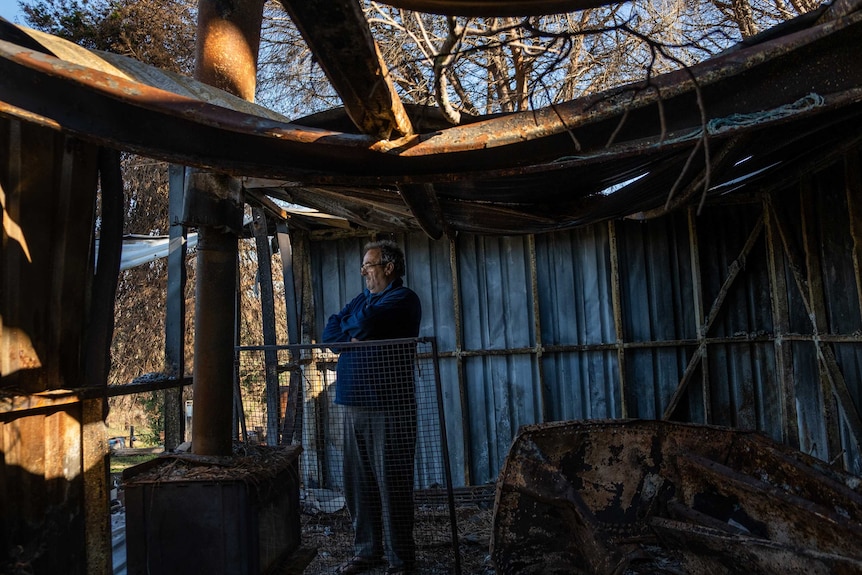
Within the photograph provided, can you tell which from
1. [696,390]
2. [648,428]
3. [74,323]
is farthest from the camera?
[696,390]

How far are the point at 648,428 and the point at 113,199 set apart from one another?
3.46 meters

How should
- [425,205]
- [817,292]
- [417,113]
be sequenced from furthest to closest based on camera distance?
[817,292]
[425,205]
[417,113]

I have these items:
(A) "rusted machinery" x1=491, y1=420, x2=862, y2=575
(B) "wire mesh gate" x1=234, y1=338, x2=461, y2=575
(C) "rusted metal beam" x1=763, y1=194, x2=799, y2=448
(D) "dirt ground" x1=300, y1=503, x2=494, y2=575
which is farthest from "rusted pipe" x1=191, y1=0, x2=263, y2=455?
(C) "rusted metal beam" x1=763, y1=194, x2=799, y2=448

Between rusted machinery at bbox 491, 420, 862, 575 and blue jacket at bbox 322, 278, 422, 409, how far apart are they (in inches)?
35.1

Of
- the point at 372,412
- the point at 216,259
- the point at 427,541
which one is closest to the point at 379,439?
the point at 372,412

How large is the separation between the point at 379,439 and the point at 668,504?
181cm

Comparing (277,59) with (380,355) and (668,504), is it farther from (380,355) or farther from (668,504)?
(668,504)

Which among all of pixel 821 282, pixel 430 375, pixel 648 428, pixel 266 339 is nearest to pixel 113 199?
pixel 266 339

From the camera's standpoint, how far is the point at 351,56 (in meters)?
1.81

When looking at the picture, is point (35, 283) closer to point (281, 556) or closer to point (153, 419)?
point (281, 556)

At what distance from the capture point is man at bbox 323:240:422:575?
3.88m

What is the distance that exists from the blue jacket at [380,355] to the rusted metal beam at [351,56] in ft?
6.24

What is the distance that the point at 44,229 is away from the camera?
110 inches

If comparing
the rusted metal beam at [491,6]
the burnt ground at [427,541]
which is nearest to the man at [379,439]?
the burnt ground at [427,541]
